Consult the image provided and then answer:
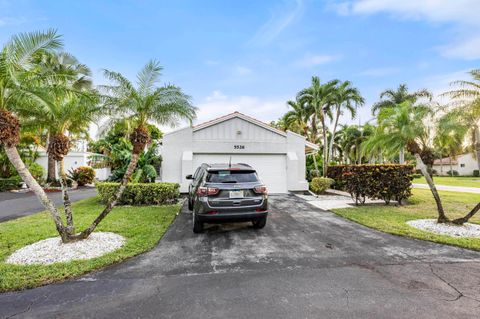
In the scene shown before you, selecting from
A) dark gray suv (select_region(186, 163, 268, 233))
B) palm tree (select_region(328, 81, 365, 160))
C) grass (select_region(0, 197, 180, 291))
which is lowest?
grass (select_region(0, 197, 180, 291))

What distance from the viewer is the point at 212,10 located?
9.89 meters

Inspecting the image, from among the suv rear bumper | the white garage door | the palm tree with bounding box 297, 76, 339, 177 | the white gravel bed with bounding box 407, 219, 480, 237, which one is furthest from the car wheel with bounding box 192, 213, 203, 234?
the palm tree with bounding box 297, 76, 339, 177

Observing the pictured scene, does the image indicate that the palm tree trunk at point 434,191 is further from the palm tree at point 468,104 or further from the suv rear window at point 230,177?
the suv rear window at point 230,177

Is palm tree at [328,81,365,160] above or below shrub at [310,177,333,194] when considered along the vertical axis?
above

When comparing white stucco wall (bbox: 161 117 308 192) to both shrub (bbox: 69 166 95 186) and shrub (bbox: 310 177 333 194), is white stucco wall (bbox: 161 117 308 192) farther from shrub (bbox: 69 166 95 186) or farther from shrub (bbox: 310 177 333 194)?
shrub (bbox: 69 166 95 186)

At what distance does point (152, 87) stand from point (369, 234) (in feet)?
22.6

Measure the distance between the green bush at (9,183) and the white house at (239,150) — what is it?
1395 centimetres

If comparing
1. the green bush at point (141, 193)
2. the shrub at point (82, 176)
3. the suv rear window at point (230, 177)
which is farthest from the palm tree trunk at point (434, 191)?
the shrub at point (82, 176)

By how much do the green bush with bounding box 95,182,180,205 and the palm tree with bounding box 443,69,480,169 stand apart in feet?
34.9

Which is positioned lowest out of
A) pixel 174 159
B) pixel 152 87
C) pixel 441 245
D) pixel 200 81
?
pixel 441 245

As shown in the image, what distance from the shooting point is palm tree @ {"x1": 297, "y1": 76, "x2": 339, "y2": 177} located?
19.1m

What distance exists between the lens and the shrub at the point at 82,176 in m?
20.8

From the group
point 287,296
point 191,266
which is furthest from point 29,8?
point 287,296

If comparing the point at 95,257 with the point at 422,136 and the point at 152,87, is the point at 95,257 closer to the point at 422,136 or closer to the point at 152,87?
the point at 152,87
